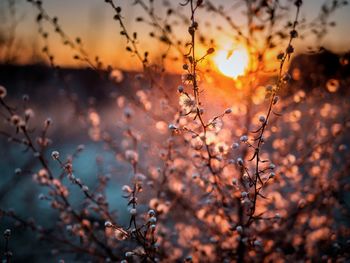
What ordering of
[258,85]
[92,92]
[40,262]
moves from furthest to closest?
[92,92]
[40,262]
[258,85]

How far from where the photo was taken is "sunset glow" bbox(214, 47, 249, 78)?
314 cm

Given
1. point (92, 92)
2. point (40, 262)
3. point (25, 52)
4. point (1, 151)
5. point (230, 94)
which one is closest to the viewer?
point (230, 94)

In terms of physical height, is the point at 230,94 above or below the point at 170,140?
above

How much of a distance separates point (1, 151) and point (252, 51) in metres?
8.51

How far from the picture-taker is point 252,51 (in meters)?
3.40

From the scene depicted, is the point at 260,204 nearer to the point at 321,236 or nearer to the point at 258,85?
the point at 321,236

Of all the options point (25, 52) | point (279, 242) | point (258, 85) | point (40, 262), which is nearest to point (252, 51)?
point (258, 85)

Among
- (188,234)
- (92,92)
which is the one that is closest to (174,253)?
(188,234)

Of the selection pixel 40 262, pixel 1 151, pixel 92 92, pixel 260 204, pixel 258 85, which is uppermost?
pixel 92 92

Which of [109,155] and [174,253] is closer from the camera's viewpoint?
[174,253]

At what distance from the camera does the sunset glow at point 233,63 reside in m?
3.14

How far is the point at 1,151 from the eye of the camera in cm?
967

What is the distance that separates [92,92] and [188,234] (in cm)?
1406

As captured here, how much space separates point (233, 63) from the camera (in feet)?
10.4
